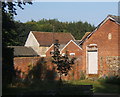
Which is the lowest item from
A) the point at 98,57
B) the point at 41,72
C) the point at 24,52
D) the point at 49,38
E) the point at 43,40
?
the point at 41,72

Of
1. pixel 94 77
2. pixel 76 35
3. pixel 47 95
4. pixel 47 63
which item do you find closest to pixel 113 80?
pixel 94 77

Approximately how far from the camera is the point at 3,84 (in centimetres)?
1152

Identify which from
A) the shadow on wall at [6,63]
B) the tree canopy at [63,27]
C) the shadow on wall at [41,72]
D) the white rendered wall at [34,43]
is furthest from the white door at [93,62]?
the tree canopy at [63,27]

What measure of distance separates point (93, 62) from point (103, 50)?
143 cm

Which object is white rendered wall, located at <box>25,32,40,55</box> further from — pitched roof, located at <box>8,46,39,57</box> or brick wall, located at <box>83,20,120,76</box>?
brick wall, located at <box>83,20,120,76</box>

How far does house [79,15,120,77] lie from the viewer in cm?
2175

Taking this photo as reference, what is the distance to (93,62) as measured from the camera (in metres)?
23.3

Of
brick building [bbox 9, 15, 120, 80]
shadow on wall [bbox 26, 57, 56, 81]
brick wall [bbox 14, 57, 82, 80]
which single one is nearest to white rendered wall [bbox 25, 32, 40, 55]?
brick building [bbox 9, 15, 120, 80]

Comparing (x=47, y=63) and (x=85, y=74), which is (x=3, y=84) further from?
(x=85, y=74)

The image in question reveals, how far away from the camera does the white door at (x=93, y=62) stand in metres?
23.1

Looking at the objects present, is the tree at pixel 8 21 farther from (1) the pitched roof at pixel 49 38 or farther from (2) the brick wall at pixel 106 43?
(1) the pitched roof at pixel 49 38

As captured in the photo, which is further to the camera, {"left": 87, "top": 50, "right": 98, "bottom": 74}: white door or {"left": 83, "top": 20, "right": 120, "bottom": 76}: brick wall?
{"left": 87, "top": 50, "right": 98, "bottom": 74}: white door

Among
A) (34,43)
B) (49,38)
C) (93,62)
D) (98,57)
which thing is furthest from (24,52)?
(98,57)

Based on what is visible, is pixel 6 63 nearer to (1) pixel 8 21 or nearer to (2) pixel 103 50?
(1) pixel 8 21
